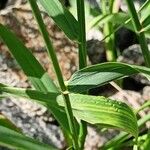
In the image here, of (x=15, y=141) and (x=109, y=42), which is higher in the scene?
(x=109, y=42)

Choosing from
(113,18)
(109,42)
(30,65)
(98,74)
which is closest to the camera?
(98,74)

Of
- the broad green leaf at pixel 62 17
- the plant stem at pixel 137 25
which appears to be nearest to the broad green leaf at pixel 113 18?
the plant stem at pixel 137 25

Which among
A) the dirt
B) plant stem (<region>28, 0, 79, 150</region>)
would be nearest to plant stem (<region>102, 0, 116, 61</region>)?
the dirt

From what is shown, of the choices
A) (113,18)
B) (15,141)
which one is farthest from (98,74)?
(113,18)

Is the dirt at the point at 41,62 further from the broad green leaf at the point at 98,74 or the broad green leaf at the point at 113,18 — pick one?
the broad green leaf at the point at 98,74

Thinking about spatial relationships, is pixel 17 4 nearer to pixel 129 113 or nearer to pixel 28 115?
pixel 28 115

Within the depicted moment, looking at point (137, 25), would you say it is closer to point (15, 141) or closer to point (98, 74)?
point (98, 74)

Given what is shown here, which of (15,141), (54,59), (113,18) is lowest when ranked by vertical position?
(15,141)

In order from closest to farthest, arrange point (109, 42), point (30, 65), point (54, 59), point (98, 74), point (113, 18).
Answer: point (54, 59) < point (98, 74) < point (30, 65) < point (113, 18) < point (109, 42)
